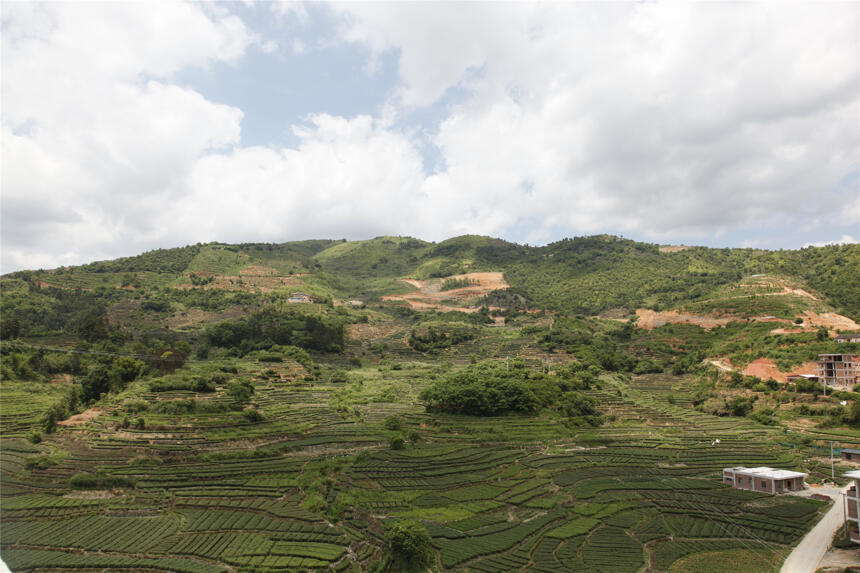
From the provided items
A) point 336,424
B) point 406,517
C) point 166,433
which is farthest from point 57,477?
point 406,517

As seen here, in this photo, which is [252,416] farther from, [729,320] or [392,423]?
[729,320]

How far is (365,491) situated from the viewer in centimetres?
3166

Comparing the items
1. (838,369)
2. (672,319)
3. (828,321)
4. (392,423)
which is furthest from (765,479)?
(672,319)

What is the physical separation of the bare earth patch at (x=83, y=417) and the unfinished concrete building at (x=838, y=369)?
69.9 m

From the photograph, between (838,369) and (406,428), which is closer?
(406,428)

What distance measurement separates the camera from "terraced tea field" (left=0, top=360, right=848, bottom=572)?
81.5ft

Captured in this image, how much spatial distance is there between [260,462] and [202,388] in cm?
1413

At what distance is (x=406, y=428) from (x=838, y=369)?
4591 cm

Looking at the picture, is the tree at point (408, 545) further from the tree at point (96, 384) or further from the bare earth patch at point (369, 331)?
the bare earth patch at point (369, 331)

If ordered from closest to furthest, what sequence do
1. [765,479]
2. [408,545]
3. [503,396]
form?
[408,545] < [765,479] < [503,396]

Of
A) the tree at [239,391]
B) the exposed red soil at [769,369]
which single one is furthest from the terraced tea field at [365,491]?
the exposed red soil at [769,369]

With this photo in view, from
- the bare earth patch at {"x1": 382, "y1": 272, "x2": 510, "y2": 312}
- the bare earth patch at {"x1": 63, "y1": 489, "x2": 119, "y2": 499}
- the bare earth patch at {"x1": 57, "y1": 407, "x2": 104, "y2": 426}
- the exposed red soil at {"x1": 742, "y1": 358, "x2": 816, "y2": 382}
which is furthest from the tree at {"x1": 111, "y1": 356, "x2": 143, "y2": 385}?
the bare earth patch at {"x1": 382, "y1": 272, "x2": 510, "y2": 312}

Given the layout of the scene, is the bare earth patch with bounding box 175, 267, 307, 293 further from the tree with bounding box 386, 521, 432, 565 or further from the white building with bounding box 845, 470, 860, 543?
the white building with bounding box 845, 470, 860, 543

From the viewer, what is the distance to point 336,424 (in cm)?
4238
